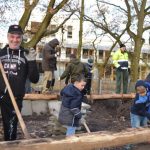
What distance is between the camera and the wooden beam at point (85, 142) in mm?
4738

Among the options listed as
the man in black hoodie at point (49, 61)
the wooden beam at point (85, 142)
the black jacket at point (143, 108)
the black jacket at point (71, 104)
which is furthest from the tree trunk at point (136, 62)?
the wooden beam at point (85, 142)

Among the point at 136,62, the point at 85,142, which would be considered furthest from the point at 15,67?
the point at 136,62

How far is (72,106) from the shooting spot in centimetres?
730

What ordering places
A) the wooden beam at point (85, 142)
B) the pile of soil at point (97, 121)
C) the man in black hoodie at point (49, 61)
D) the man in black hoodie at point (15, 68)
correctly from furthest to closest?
1. the man in black hoodie at point (49, 61)
2. the pile of soil at point (97, 121)
3. the man in black hoodie at point (15, 68)
4. the wooden beam at point (85, 142)

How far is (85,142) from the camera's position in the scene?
5078 millimetres

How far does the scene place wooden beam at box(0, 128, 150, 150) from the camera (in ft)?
15.5

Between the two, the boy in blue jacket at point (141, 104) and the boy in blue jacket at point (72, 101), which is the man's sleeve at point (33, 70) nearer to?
the boy in blue jacket at point (72, 101)

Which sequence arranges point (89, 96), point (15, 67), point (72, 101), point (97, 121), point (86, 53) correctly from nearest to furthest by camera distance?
point (15, 67) → point (72, 101) → point (97, 121) → point (89, 96) → point (86, 53)

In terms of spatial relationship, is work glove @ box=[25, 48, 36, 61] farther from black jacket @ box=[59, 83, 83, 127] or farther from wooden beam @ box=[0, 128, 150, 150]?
black jacket @ box=[59, 83, 83, 127]

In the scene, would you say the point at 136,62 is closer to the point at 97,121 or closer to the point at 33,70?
the point at 97,121

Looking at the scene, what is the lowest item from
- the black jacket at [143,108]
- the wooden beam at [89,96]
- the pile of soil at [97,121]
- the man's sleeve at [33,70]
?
the pile of soil at [97,121]

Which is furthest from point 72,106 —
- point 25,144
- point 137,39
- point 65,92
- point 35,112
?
point 137,39

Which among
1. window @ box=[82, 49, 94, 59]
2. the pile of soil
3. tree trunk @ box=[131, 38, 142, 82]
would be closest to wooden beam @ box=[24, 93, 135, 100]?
the pile of soil

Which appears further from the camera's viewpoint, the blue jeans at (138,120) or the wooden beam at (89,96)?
the wooden beam at (89,96)
